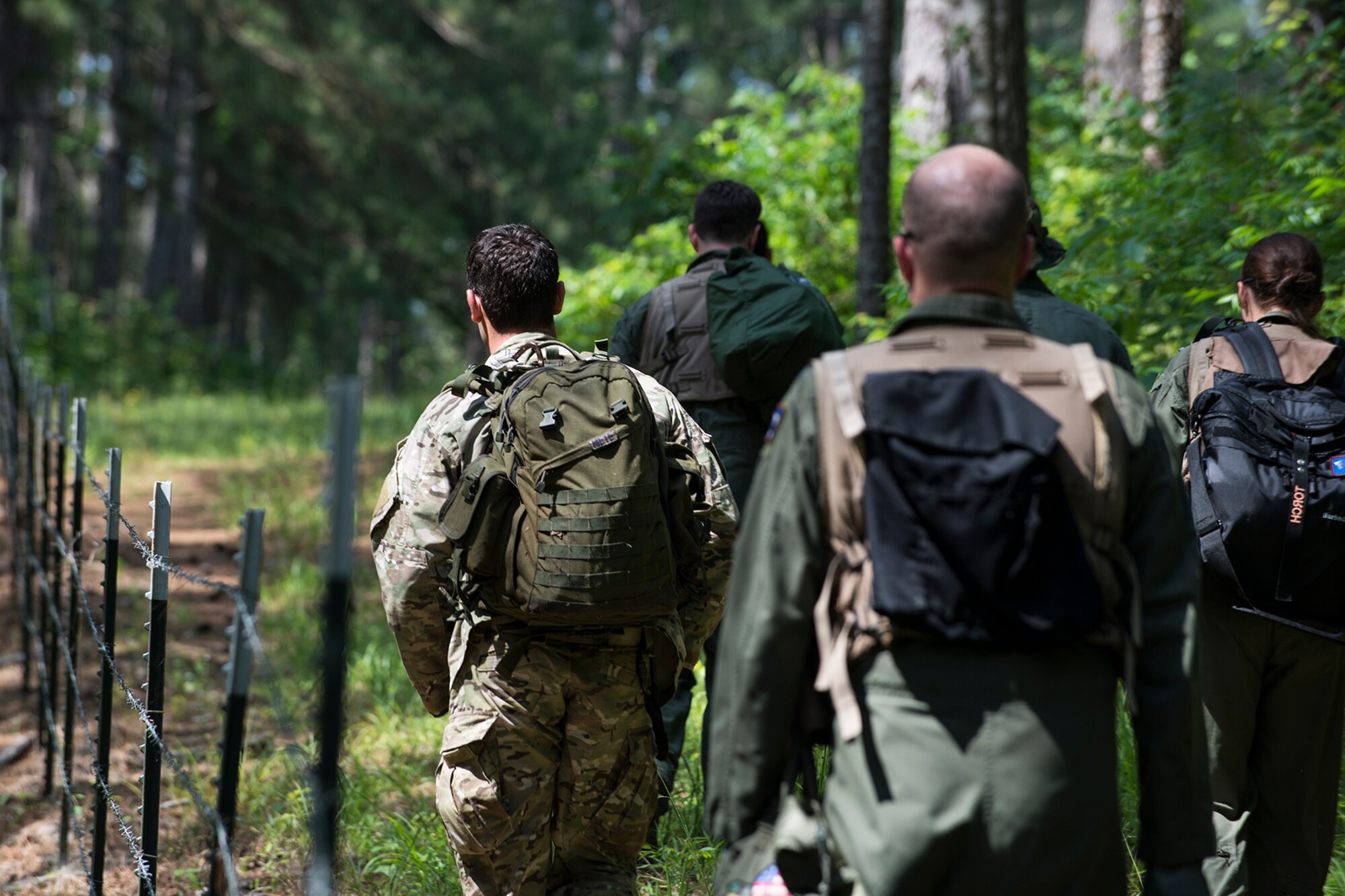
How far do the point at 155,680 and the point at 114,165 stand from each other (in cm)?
2343

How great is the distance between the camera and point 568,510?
263 cm

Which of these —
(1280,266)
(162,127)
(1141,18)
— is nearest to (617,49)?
(162,127)

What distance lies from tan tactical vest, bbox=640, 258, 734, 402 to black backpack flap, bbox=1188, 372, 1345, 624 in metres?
1.71

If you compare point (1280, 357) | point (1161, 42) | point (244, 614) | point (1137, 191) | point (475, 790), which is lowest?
point (475, 790)

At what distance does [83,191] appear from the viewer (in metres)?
36.8

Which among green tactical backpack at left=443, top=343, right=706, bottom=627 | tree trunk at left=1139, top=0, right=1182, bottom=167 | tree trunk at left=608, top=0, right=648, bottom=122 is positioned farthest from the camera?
tree trunk at left=608, top=0, right=648, bottom=122

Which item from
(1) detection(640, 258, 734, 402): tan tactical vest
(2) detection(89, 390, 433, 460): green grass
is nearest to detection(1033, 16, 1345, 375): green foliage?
(1) detection(640, 258, 734, 402): tan tactical vest

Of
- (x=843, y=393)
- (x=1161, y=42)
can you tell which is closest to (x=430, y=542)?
(x=843, y=393)

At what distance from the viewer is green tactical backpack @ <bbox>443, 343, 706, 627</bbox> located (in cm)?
263

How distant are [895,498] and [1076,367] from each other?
0.39 meters

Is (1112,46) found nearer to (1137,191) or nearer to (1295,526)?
(1137,191)

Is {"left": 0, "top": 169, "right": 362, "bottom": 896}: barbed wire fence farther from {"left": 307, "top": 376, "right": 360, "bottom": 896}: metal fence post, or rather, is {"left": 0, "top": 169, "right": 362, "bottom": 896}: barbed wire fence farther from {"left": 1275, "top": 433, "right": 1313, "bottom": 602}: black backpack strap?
{"left": 1275, "top": 433, "right": 1313, "bottom": 602}: black backpack strap

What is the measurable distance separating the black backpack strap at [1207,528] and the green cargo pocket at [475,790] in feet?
6.19

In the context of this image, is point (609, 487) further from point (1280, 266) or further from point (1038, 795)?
point (1280, 266)
